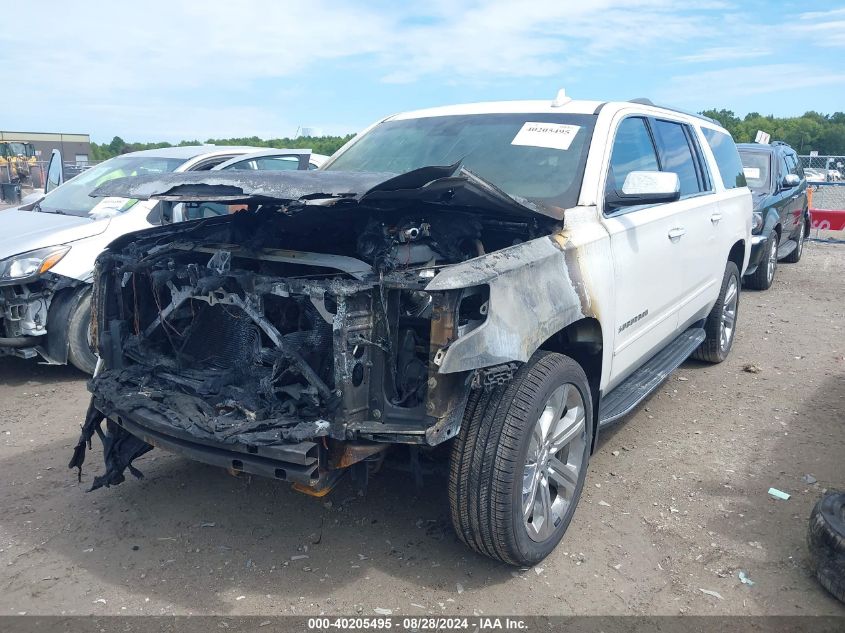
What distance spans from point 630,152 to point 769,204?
20.3ft

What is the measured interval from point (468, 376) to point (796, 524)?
81.3 inches

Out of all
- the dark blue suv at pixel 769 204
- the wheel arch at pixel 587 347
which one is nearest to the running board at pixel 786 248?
the dark blue suv at pixel 769 204

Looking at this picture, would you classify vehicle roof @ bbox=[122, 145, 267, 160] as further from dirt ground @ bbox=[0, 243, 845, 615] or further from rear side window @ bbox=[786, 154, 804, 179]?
rear side window @ bbox=[786, 154, 804, 179]

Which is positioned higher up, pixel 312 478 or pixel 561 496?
pixel 312 478

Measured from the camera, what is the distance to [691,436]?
4.54 m

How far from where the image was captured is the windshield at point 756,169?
962 cm

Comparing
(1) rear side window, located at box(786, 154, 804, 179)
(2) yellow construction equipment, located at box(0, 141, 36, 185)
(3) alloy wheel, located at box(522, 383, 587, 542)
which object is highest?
(2) yellow construction equipment, located at box(0, 141, 36, 185)

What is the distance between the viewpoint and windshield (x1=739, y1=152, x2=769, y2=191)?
9.62 m

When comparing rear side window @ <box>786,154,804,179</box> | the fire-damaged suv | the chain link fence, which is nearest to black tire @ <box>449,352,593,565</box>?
the fire-damaged suv

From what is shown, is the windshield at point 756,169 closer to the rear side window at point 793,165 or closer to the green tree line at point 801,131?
the rear side window at point 793,165

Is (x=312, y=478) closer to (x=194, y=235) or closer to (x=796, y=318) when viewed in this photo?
(x=194, y=235)

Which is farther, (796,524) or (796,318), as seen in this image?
(796,318)

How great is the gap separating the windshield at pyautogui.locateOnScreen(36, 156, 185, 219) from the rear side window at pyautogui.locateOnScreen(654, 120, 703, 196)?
14.1 feet

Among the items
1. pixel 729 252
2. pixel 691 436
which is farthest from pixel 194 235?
pixel 729 252
